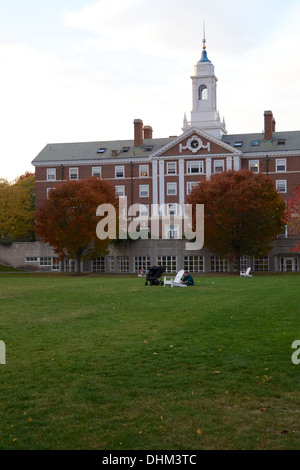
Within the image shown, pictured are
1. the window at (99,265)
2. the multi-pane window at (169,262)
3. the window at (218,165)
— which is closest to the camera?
the multi-pane window at (169,262)

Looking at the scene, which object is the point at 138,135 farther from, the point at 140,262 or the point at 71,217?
the point at 71,217

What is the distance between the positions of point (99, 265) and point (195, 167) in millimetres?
19501

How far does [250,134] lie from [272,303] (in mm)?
58937

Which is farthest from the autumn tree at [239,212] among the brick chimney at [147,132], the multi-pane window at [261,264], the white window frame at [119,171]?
the brick chimney at [147,132]

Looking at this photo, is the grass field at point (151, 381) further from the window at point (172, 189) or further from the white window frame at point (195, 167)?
the window at point (172, 189)

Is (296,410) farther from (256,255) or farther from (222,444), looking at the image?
(256,255)

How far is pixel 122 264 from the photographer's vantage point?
199 feet

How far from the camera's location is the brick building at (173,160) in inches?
2783

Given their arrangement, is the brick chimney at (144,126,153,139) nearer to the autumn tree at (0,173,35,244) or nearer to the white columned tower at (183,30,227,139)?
the white columned tower at (183,30,227,139)

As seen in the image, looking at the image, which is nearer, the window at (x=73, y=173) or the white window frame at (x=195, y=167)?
the white window frame at (x=195, y=167)

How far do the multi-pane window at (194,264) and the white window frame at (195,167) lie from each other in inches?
676

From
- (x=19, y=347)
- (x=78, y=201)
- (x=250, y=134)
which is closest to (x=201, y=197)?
(x=78, y=201)

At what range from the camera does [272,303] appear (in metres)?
20.4

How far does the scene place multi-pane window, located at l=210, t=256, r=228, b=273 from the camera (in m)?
58.7
